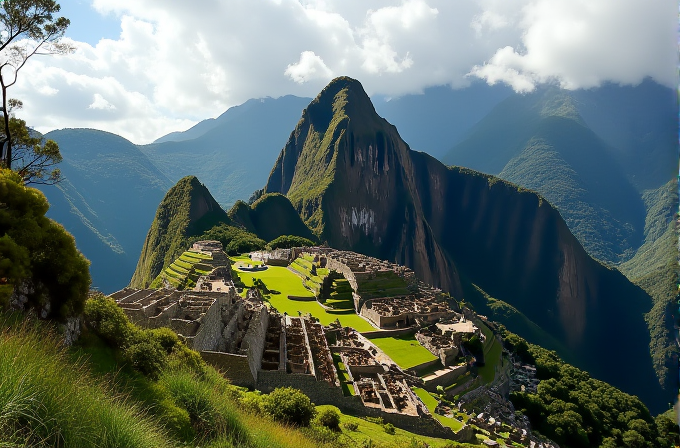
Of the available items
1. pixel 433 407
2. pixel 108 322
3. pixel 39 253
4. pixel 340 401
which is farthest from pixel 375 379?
pixel 39 253

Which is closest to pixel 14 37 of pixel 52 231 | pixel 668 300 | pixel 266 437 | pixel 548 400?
pixel 52 231

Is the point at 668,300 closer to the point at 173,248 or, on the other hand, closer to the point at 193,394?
the point at 173,248

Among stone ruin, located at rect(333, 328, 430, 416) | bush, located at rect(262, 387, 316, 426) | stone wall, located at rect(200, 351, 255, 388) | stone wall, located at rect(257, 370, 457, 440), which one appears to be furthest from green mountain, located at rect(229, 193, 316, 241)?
bush, located at rect(262, 387, 316, 426)

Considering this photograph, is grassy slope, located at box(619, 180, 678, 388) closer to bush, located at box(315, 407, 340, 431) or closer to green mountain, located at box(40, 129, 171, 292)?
bush, located at box(315, 407, 340, 431)

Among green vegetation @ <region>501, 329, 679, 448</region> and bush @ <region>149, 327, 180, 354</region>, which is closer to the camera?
bush @ <region>149, 327, 180, 354</region>

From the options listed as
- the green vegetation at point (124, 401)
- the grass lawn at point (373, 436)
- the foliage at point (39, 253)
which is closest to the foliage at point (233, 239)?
the grass lawn at point (373, 436)

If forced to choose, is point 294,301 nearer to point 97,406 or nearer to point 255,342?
point 255,342

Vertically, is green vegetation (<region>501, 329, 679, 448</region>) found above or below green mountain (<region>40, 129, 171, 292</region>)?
above
